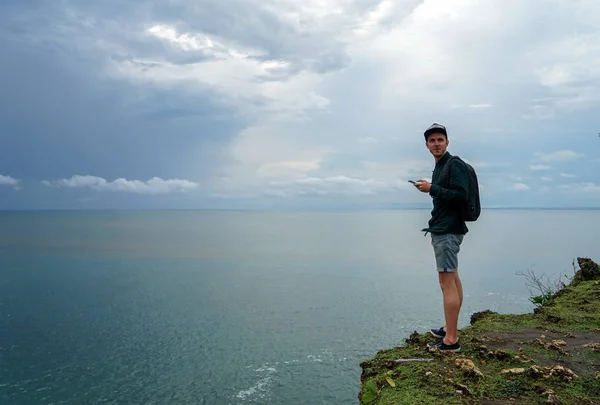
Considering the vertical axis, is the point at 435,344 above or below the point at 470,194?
below

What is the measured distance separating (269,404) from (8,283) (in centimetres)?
3029

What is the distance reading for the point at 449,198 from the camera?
607cm

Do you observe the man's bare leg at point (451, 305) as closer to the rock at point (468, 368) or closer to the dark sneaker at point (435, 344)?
the dark sneaker at point (435, 344)

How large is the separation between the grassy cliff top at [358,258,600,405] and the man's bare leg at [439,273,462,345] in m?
Result: 0.29

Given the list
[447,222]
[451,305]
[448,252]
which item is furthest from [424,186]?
[451,305]

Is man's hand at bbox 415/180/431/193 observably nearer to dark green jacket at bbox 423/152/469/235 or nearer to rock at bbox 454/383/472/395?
dark green jacket at bbox 423/152/469/235

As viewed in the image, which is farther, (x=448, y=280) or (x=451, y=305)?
(x=448, y=280)

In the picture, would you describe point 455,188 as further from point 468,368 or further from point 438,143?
point 468,368

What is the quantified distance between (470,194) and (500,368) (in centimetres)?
247

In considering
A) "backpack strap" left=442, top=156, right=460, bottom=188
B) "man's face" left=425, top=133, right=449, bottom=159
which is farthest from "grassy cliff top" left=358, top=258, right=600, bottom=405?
"man's face" left=425, top=133, right=449, bottom=159

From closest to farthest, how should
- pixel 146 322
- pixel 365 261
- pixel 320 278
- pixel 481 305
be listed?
pixel 146 322 → pixel 481 305 → pixel 320 278 → pixel 365 261

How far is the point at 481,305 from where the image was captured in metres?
25.5

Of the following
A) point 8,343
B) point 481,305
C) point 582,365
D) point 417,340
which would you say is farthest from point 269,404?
point 481,305

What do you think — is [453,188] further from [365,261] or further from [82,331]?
[365,261]
